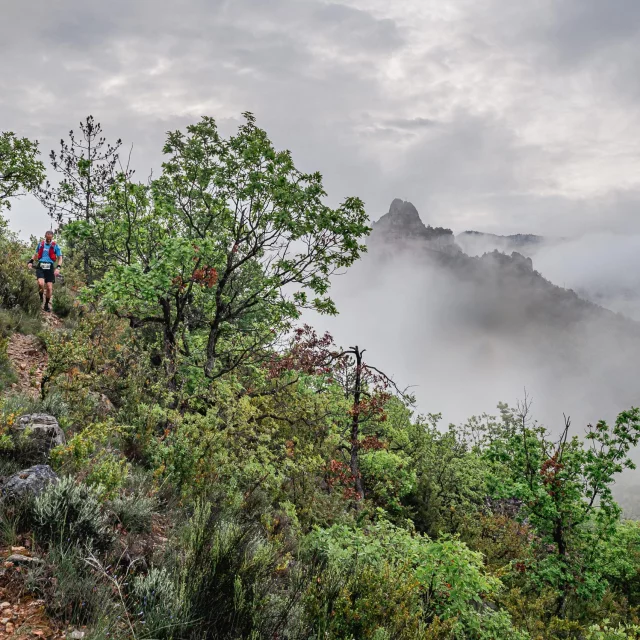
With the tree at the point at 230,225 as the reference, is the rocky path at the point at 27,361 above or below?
below

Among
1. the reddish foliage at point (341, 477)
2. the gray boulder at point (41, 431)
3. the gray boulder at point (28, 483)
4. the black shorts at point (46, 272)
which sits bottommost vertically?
the reddish foliage at point (341, 477)

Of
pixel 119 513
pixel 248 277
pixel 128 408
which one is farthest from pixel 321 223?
pixel 119 513

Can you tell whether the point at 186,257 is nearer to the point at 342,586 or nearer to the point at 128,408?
the point at 128,408

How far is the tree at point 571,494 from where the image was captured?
10305 mm

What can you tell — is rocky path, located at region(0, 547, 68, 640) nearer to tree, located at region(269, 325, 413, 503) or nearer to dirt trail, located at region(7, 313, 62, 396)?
dirt trail, located at region(7, 313, 62, 396)

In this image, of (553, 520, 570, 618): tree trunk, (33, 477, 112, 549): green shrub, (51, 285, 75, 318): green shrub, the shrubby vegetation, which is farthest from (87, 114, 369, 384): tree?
(553, 520, 570, 618): tree trunk

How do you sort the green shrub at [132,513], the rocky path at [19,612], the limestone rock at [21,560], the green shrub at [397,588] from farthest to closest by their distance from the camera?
the green shrub at [132,513] < the green shrub at [397,588] < the limestone rock at [21,560] < the rocky path at [19,612]

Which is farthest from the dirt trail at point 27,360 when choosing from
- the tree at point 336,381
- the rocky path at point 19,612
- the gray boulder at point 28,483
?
the tree at point 336,381

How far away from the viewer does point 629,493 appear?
17550cm

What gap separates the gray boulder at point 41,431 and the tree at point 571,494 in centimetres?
1059

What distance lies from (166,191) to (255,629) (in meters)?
10.0

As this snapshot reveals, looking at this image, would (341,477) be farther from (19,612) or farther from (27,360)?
(19,612)

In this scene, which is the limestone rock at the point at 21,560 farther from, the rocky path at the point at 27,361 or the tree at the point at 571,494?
the tree at the point at 571,494

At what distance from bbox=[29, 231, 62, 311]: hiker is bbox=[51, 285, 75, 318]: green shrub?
2.94 ft
